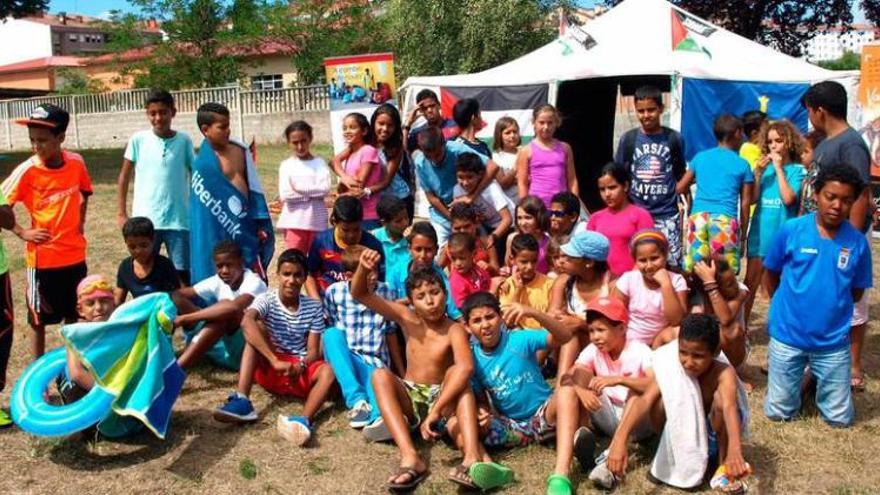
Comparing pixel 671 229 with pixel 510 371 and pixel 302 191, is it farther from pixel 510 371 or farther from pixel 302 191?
pixel 302 191

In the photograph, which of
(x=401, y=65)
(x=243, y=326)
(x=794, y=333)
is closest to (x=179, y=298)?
(x=243, y=326)

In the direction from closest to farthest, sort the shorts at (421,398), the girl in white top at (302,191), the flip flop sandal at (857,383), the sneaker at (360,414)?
1. the shorts at (421,398)
2. the sneaker at (360,414)
3. the flip flop sandal at (857,383)
4. the girl in white top at (302,191)

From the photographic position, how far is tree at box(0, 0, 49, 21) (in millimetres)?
20031

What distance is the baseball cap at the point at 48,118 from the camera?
4.72m

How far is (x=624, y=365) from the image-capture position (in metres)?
4.00

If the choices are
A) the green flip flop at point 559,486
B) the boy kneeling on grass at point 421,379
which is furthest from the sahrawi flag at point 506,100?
the green flip flop at point 559,486

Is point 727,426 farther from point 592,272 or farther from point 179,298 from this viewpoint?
point 179,298

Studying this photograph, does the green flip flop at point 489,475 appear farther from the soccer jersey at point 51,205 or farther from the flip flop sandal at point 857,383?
the soccer jersey at point 51,205

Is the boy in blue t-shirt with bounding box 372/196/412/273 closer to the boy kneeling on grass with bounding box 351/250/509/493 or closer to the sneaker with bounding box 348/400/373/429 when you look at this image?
the boy kneeling on grass with bounding box 351/250/509/493

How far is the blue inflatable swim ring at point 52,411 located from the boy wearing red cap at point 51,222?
3.25ft

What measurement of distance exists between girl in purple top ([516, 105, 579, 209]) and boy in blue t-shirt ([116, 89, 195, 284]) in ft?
8.10

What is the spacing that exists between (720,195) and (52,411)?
4314 mm

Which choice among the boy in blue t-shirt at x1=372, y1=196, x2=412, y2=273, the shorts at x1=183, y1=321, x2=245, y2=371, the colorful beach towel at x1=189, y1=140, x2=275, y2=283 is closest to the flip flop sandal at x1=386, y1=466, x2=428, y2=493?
the boy in blue t-shirt at x1=372, y1=196, x2=412, y2=273

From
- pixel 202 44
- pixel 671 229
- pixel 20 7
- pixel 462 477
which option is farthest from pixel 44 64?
pixel 462 477
